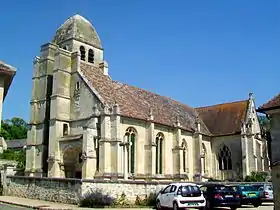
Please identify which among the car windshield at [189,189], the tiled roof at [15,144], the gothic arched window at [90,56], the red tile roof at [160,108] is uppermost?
the gothic arched window at [90,56]

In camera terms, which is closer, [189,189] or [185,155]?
[189,189]

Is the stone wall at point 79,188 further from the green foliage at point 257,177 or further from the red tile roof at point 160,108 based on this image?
the green foliage at point 257,177

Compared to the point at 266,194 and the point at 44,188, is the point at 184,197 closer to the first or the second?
the point at 266,194

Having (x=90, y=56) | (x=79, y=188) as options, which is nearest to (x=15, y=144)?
(x=90, y=56)

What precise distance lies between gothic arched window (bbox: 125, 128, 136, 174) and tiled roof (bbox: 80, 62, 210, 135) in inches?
64.0

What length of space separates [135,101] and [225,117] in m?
14.7

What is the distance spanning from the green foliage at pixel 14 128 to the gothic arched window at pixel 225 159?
7338cm

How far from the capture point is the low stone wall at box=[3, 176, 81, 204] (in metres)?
23.9

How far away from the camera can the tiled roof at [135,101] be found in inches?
1431

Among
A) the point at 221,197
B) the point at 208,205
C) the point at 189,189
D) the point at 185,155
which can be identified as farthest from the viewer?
the point at 185,155

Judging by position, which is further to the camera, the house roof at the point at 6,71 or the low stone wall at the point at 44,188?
the low stone wall at the point at 44,188

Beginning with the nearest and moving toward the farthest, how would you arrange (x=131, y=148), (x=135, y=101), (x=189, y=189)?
1. (x=189, y=189)
2. (x=131, y=148)
3. (x=135, y=101)

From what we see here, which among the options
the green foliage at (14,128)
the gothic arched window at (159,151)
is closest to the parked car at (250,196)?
the gothic arched window at (159,151)

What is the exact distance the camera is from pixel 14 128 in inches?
4382
